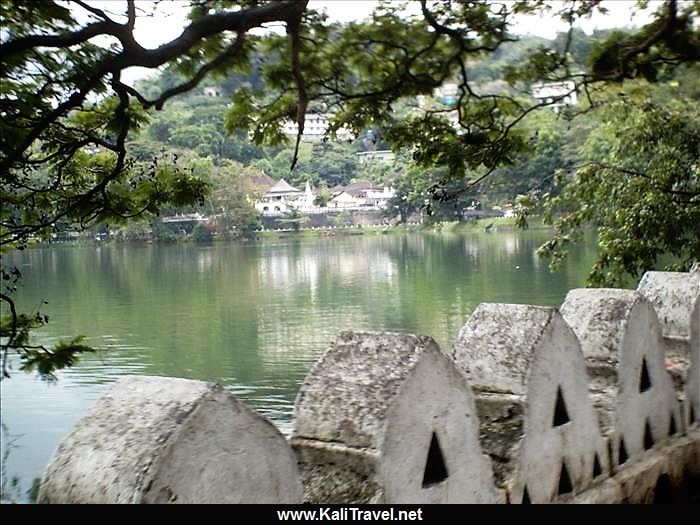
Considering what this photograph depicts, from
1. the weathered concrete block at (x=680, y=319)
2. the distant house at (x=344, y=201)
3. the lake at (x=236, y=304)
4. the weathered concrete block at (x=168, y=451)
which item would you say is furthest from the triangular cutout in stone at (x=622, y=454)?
the distant house at (x=344, y=201)

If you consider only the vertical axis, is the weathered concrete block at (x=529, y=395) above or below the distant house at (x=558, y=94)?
below

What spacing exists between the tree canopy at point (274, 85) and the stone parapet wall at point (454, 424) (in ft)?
6.83

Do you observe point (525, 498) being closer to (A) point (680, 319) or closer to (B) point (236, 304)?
(A) point (680, 319)

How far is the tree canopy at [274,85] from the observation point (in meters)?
4.28

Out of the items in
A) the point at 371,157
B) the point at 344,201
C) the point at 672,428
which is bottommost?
the point at 672,428

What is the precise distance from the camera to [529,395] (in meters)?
2.65

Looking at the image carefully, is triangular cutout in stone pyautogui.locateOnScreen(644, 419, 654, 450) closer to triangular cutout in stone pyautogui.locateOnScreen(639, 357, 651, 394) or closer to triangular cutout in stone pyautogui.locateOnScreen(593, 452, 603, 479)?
triangular cutout in stone pyautogui.locateOnScreen(639, 357, 651, 394)

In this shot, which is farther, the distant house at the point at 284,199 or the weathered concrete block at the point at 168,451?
the distant house at the point at 284,199

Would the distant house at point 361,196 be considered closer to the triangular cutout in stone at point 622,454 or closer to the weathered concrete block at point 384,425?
the triangular cutout in stone at point 622,454

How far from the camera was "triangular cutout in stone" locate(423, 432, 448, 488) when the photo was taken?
7.39 ft

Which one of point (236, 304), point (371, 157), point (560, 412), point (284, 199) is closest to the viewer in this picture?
Answer: point (560, 412)

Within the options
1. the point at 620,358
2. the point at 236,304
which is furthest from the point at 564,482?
the point at 236,304

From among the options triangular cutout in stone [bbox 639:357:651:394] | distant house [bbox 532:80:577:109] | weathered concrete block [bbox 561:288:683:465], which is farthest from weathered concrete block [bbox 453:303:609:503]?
distant house [bbox 532:80:577:109]

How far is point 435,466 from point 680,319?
182cm
